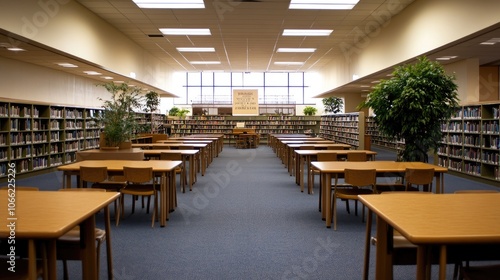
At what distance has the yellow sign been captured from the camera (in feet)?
57.8

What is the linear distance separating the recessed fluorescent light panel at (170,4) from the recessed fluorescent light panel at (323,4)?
2057 mm

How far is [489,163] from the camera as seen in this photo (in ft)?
26.2

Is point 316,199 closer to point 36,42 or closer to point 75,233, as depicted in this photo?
point 75,233

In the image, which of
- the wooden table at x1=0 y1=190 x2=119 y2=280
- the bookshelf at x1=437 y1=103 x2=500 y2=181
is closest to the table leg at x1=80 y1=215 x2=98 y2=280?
the wooden table at x1=0 y1=190 x2=119 y2=280

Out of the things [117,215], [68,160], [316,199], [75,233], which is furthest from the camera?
[68,160]

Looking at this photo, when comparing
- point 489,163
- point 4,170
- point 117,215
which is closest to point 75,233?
point 117,215

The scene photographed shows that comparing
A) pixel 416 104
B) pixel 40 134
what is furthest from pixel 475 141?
pixel 40 134

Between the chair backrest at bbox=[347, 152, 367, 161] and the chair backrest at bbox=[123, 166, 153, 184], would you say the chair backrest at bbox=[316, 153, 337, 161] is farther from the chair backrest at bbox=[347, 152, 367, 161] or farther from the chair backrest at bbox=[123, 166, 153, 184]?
the chair backrest at bbox=[123, 166, 153, 184]

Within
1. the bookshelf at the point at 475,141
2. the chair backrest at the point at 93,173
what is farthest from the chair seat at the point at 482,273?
the bookshelf at the point at 475,141

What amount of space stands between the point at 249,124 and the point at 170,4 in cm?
1152

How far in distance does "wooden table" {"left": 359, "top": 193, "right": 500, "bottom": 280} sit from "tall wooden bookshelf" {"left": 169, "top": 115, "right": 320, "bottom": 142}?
17329mm

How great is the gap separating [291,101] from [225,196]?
1945cm

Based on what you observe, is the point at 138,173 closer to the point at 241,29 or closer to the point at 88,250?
the point at 88,250

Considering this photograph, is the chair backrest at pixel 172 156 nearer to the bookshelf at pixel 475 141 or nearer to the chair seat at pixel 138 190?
the chair seat at pixel 138 190
